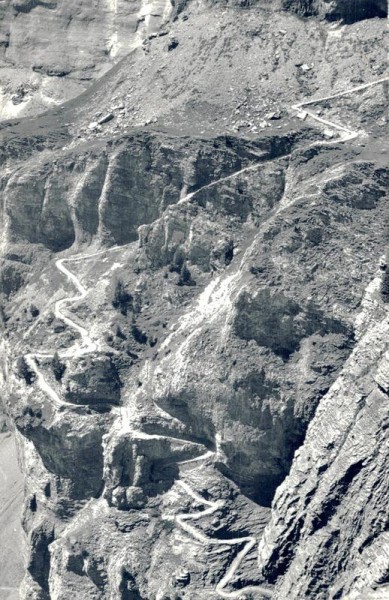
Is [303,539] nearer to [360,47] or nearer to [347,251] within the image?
[347,251]

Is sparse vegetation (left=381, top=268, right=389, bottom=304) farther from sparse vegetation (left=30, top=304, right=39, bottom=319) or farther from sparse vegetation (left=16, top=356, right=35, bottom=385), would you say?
sparse vegetation (left=30, top=304, right=39, bottom=319)

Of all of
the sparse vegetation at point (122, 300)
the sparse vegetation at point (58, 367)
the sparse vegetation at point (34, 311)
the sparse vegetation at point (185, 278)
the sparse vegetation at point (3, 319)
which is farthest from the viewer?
the sparse vegetation at point (3, 319)

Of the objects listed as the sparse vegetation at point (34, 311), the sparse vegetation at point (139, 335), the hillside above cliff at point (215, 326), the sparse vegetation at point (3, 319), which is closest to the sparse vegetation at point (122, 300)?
the hillside above cliff at point (215, 326)

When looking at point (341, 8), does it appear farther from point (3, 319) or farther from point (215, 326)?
point (3, 319)

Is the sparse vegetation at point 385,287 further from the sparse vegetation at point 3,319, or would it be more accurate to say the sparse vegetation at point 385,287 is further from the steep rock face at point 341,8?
the sparse vegetation at point 3,319

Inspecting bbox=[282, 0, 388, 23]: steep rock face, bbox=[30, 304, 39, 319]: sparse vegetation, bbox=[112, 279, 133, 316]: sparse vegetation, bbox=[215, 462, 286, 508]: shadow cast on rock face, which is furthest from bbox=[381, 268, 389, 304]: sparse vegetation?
bbox=[282, 0, 388, 23]: steep rock face

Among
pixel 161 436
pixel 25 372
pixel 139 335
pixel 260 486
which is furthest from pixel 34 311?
pixel 260 486
